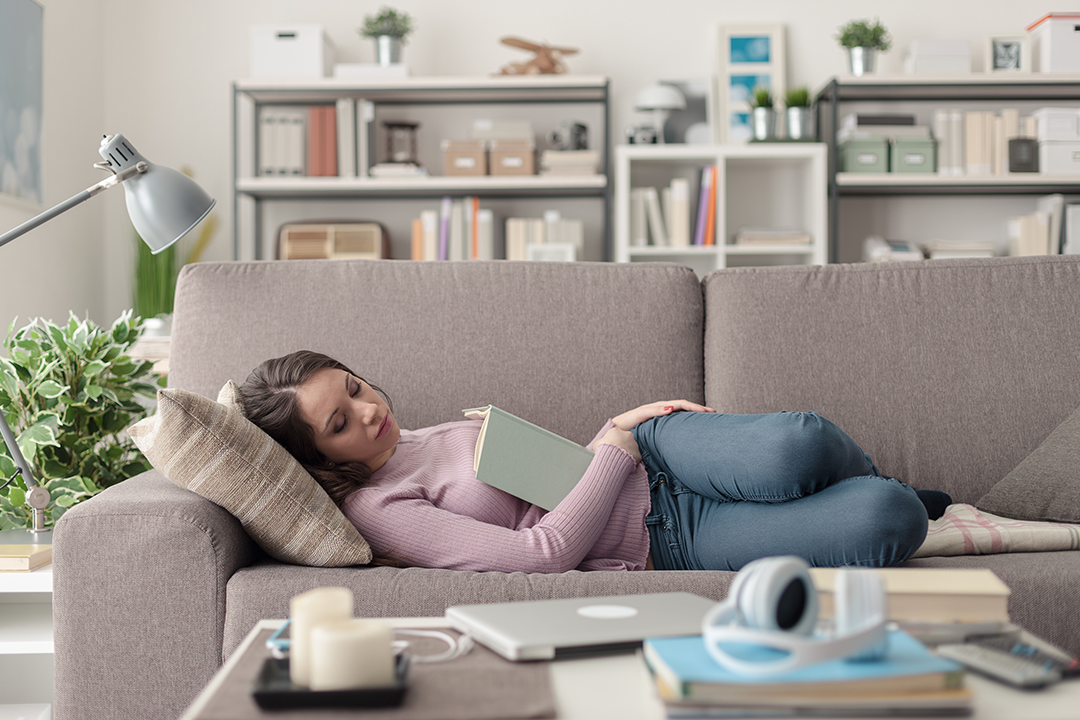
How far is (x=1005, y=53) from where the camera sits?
3.40 m

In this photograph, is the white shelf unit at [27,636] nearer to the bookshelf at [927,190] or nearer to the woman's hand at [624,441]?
the woman's hand at [624,441]

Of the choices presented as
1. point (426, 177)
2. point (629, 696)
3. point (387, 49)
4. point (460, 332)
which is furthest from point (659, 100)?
point (629, 696)

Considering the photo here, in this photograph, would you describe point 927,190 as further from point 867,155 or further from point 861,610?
point 861,610

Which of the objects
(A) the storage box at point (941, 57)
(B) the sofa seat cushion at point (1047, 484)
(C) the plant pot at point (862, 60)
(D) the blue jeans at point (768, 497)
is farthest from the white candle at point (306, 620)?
(A) the storage box at point (941, 57)

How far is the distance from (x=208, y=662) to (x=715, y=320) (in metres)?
1.07

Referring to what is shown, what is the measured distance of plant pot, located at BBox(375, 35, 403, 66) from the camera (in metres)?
3.31

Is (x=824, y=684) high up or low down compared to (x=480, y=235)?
down

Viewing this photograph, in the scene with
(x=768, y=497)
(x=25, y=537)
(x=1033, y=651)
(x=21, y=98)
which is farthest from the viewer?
(x=21, y=98)

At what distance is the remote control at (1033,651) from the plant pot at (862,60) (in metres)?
3.01

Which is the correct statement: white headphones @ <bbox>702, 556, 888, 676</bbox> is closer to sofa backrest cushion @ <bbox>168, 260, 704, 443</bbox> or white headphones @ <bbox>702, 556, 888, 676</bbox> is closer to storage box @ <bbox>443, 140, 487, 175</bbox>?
sofa backrest cushion @ <bbox>168, 260, 704, 443</bbox>

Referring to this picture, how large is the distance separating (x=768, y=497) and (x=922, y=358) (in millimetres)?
559

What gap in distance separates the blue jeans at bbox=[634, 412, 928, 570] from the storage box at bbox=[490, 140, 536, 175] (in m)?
2.12

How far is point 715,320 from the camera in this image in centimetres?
170

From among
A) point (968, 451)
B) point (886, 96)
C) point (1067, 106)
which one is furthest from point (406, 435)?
point (1067, 106)
